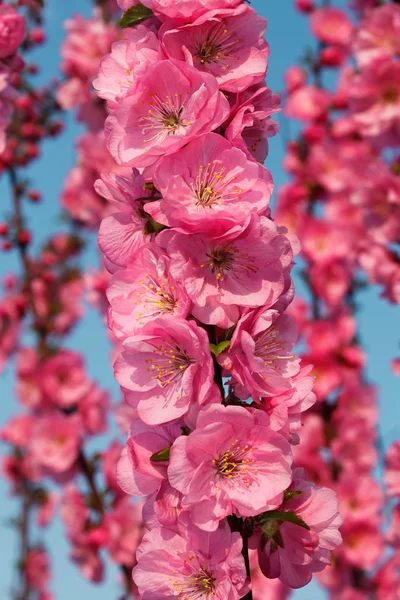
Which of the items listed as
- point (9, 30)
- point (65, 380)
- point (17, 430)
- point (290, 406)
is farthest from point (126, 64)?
point (17, 430)

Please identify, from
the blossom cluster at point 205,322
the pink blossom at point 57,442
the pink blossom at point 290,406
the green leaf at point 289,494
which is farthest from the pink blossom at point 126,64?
the pink blossom at point 57,442

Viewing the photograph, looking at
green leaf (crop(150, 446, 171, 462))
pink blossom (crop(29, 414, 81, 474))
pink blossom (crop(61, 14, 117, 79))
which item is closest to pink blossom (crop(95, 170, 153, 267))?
green leaf (crop(150, 446, 171, 462))

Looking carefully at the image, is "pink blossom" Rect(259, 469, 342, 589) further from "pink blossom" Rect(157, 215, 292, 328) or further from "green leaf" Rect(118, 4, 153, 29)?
"green leaf" Rect(118, 4, 153, 29)

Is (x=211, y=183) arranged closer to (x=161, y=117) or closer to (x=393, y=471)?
(x=161, y=117)

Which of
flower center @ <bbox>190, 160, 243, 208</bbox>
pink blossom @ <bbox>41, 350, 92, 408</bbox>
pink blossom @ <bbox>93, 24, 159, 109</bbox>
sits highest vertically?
pink blossom @ <bbox>93, 24, 159, 109</bbox>

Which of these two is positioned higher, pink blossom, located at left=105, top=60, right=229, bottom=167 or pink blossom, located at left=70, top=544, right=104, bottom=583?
pink blossom, located at left=105, top=60, right=229, bottom=167

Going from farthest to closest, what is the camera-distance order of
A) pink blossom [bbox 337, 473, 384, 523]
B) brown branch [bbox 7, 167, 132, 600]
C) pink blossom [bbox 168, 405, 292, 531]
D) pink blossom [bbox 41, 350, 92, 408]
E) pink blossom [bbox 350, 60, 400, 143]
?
pink blossom [bbox 337, 473, 384, 523], pink blossom [bbox 41, 350, 92, 408], brown branch [bbox 7, 167, 132, 600], pink blossom [bbox 350, 60, 400, 143], pink blossom [bbox 168, 405, 292, 531]

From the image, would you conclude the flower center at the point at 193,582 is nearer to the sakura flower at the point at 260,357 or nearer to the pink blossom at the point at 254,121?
the sakura flower at the point at 260,357
